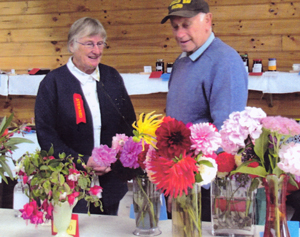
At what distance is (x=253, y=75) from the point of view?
106 inches

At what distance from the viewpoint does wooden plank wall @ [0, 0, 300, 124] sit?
2871 mm

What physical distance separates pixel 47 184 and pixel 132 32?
2.20 m

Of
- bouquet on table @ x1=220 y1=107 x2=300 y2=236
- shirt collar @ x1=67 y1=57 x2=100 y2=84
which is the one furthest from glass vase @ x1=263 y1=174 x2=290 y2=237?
shirt collar @ x1=67 y1=57 x2=100 y2=84

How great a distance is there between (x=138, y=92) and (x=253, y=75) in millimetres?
823

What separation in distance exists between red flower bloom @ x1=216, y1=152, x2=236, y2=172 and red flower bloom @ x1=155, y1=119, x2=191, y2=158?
194 mm

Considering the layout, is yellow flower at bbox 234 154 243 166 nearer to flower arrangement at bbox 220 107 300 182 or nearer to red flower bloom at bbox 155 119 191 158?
flower arrangement at bbox 220 107 300 182

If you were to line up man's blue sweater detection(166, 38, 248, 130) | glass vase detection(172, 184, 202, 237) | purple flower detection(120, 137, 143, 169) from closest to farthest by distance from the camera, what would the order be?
glass vase detection(172, 184, 202, 237), purple flower detection(120, 137, 143, 169), man's blue sweater detection(166, 38, 248, 130)

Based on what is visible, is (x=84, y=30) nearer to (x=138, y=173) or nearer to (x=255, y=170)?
(x=138, y=173)

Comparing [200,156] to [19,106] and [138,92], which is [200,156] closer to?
[138,92]

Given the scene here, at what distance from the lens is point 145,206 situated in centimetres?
104

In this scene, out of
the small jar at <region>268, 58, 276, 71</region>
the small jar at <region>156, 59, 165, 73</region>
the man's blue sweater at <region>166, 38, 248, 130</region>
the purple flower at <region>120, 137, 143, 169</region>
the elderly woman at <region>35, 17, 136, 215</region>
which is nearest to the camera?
the purple flower at <region>120, 137, 143, 169</region>

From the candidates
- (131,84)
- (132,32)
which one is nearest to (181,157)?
(131,84)

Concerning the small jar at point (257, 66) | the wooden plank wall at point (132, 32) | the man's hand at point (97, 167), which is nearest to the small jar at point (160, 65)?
the wooden plank wall at point (132, 32)

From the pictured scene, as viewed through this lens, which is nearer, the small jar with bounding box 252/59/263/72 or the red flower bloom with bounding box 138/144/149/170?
the red flower bloom with bounding box 138/144/149/170
